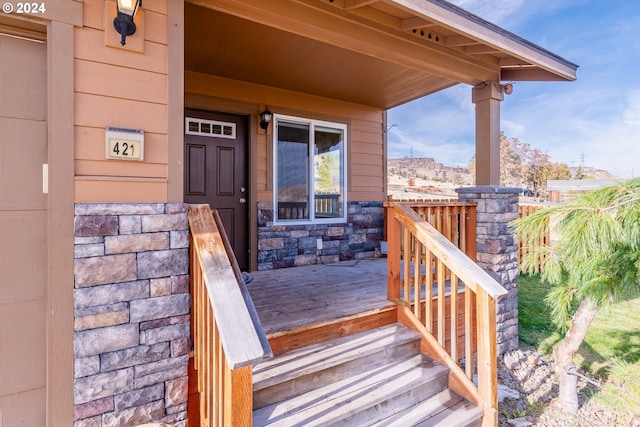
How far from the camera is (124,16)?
1.85m

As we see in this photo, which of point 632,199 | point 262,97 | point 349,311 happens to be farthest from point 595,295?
point 262,97

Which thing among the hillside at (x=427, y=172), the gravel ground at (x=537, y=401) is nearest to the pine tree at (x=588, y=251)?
the gravel ground at (x=537, y=401)

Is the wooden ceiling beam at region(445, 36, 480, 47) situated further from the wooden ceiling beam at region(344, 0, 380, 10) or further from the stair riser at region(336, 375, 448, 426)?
the stair riser at region(336, 375, 448, 426)

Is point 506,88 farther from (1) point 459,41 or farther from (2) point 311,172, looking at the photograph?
(2) point 311,172

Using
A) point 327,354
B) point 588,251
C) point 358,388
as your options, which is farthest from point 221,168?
point 588,251

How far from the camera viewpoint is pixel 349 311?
273 cm

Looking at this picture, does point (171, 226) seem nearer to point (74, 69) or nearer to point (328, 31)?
point (74, 69)

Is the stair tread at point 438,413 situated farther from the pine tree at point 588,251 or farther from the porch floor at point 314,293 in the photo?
the pine tree at point 588,251

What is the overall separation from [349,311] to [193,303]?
49.0 inches

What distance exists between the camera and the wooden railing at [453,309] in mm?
2287

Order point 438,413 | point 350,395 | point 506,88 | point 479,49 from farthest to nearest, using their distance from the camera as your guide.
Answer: point 506,88
point 479,49
point 438,413
point 350,395

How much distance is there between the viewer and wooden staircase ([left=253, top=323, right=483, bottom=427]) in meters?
1.99

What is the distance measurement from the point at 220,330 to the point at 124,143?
48.1 inches

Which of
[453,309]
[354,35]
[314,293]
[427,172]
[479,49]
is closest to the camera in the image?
[453,309]
